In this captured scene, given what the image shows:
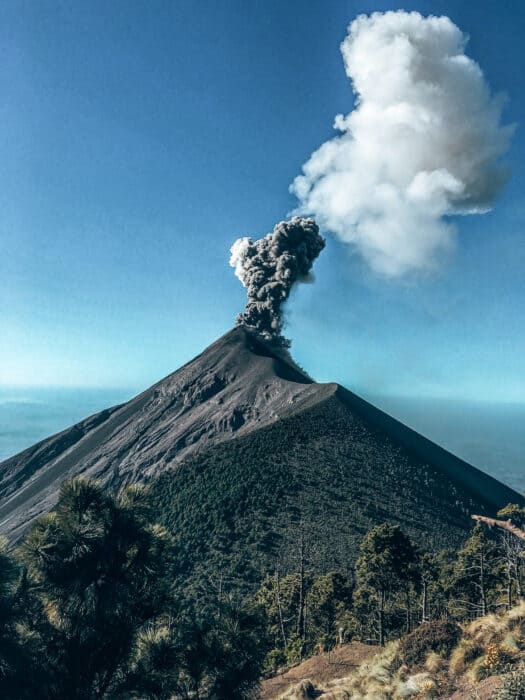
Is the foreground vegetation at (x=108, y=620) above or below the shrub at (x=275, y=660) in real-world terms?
above

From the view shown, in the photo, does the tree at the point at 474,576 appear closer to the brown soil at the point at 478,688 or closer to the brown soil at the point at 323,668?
the brown soil at the point at 323,668

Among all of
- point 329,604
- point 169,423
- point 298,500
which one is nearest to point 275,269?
point 169,423

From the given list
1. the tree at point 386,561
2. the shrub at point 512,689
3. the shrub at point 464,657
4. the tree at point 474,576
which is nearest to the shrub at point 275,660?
the tree at point 386,561

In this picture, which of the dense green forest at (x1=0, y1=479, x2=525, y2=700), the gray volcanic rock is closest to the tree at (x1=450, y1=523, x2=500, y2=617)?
the dense green forest at (x1=0, y1=479, x2=525, y2=700)

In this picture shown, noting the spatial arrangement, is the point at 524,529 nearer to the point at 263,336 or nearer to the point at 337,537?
the point at 337,537

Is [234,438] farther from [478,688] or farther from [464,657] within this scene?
[478,688]

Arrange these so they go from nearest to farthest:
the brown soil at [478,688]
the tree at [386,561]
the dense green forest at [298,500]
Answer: the brown soil at [478,688] → the tree at [386,561] → the dense green forest at [298,500]
